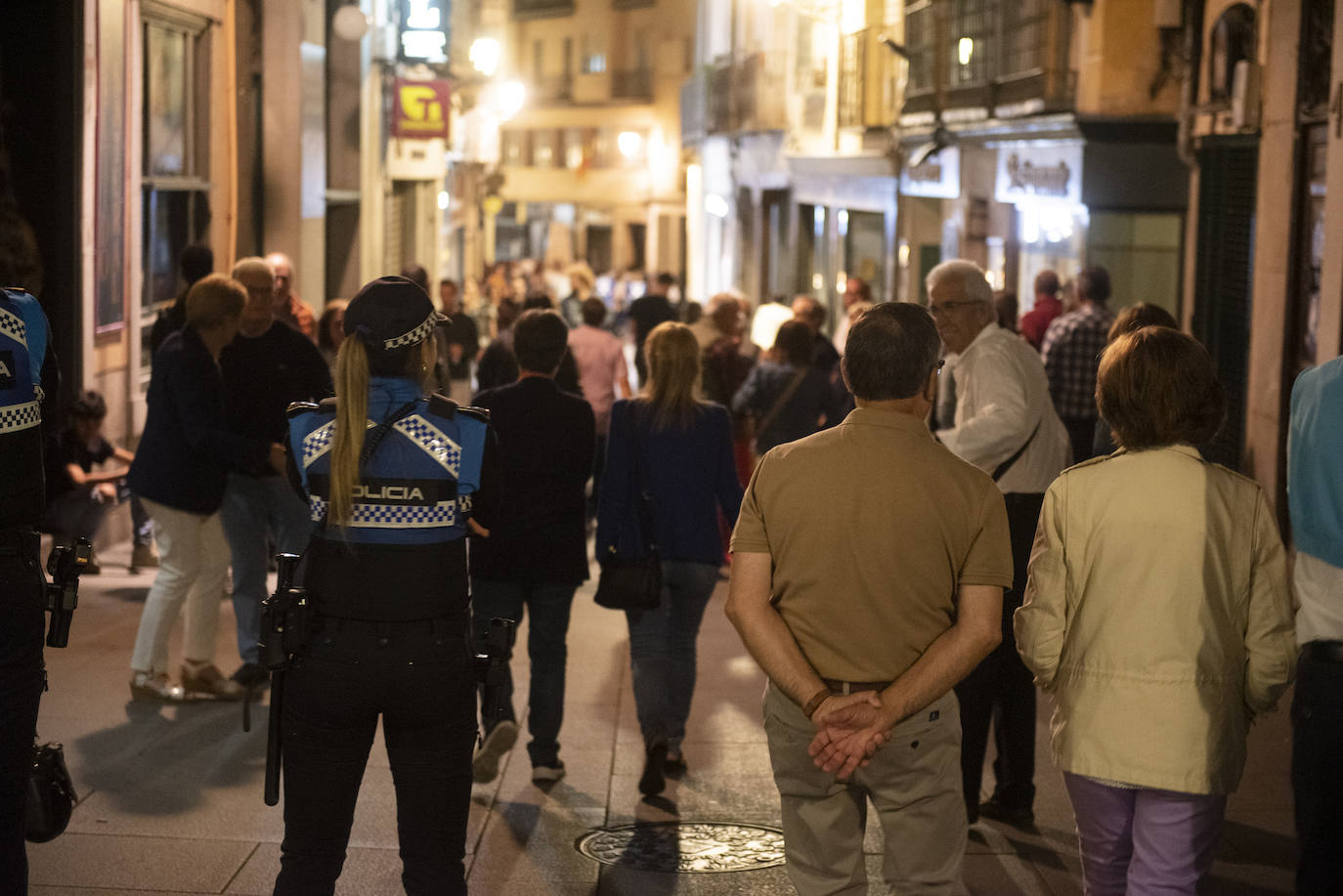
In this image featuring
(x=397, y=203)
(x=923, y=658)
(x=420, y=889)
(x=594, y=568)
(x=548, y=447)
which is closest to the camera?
(x=923, y=658)

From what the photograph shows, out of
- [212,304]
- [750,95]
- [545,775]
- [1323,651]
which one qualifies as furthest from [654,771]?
[750,95]

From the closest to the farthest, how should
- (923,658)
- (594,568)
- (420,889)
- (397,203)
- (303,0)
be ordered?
(923,658), (420,889), (594,568), (303,0), (397,203)

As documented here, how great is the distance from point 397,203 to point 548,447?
2205cm

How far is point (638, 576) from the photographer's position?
270 inches

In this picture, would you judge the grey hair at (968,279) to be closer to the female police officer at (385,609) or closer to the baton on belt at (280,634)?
the female police officer at (385,609)

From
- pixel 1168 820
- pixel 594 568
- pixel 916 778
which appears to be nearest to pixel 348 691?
pixel 916 778

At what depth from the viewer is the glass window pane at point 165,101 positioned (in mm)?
14328

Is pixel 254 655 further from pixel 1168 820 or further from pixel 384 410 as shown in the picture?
A: pixel 1168 820

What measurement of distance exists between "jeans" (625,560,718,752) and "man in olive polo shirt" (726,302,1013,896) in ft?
9.25

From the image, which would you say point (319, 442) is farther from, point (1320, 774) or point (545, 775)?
point (545, 775)

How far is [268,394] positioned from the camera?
314 inches

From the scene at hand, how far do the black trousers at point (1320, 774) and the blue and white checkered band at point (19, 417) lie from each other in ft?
10.3

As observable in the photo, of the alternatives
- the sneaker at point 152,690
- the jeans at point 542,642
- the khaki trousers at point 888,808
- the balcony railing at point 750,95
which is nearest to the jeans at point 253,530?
the sneaker at point 152,690

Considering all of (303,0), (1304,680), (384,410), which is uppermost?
(303,0)
